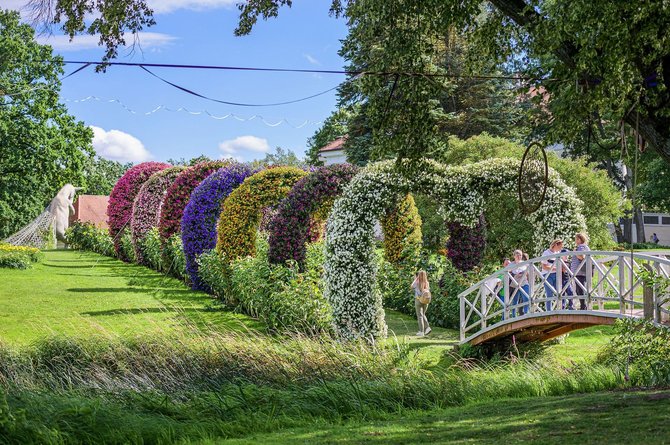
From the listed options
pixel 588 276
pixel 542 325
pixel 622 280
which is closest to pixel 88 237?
pixel 542 325

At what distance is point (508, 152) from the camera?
103 ft

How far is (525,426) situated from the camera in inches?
380

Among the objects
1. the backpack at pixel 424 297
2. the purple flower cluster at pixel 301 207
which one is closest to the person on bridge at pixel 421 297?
the backpack at pixel 424 297

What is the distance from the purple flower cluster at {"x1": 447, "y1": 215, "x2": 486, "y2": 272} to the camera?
22.6m

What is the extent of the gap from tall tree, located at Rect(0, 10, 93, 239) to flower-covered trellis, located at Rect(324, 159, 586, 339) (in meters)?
25.5

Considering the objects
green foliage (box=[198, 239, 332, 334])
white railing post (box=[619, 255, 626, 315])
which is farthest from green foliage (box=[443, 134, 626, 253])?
white railing post (box=[619, 255, 626, 315])

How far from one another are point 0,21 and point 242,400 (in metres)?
33.5

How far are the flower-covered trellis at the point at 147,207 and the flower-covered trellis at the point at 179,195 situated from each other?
408 centimetres

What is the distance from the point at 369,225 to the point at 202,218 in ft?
30.4

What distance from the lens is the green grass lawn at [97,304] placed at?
56.6 ft

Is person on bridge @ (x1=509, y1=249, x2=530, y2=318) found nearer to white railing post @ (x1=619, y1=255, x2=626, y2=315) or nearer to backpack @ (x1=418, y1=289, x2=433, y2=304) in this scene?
backpack @ (x1=418, y1=289, x2=433, y2=304)

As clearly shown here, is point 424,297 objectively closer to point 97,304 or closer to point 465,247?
point 465,247

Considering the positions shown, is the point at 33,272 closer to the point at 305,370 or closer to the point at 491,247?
the point at 491,247

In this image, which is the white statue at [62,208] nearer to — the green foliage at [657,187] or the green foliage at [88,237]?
the green foliage at [88,237]
